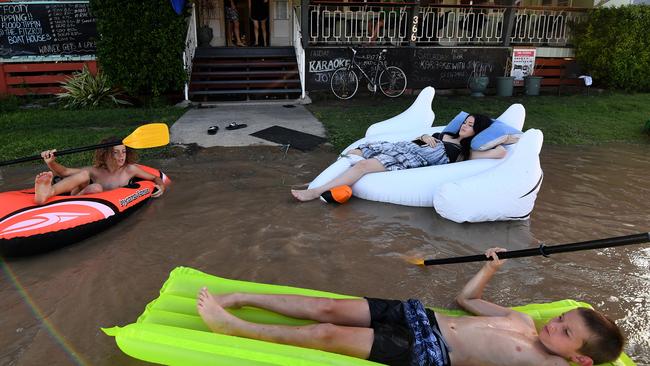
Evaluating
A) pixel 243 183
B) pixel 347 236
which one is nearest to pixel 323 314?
pixel 347 236

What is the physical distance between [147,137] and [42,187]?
3.17 ft

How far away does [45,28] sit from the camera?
33.2ft

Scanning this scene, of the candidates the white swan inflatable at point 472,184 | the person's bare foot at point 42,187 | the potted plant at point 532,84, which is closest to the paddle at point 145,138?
the person's bare foot at point 42,187

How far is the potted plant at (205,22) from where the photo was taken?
11.4 meters

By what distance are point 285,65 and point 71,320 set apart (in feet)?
29.4

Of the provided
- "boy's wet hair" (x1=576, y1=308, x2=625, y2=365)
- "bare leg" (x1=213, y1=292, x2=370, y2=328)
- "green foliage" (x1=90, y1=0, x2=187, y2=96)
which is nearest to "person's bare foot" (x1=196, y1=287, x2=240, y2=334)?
"bare leg" (x1=213, y1=292, x2=370, y2=328)

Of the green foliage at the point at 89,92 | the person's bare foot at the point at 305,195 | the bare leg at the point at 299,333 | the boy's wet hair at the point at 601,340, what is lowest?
the person's bare foot at the point at 305,195

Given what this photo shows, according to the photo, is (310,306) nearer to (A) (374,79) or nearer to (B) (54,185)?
(B) (54,185)

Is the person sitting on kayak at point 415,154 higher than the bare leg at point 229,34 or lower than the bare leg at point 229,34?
lower

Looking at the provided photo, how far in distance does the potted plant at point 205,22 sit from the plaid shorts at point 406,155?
772 centimetres

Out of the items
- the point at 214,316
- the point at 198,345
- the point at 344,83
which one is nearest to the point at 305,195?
the point at 214,316

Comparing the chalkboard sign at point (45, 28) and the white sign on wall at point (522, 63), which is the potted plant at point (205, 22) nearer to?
the chalkboard sign at point (45, 28)

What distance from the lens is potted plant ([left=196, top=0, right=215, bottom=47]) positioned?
1141cm

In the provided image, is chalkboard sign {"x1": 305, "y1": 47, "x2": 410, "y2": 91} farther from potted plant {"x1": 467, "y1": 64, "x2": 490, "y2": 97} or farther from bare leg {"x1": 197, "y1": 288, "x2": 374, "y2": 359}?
bare leg {"x1": 197, "y1": 288, "x2": 374, "y2": 359}
